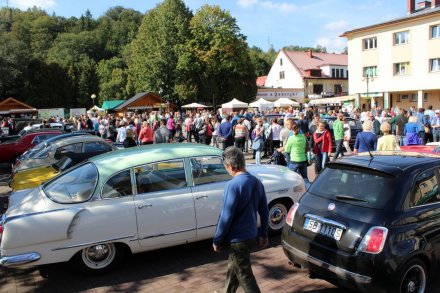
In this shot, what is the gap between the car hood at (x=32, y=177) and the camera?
820cm

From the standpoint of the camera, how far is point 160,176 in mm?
5707

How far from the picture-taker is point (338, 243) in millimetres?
4090

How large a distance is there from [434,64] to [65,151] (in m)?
35.2

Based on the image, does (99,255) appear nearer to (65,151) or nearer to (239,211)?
(239,211)

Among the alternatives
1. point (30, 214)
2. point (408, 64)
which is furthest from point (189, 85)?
point (30, 214)

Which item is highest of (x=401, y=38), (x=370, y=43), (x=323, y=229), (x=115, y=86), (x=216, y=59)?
(x=216, y=59)

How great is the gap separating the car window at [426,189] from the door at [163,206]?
286cm

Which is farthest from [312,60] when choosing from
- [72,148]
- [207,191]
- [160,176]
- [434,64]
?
[160,176]

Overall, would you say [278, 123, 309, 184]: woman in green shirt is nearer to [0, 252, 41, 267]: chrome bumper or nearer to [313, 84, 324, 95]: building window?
[0, 252, 41, 267]: chrome bumper

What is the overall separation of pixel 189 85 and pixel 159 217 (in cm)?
4877

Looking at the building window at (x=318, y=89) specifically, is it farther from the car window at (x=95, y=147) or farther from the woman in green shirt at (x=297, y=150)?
the woman in green shirt at (x=297, y=150)

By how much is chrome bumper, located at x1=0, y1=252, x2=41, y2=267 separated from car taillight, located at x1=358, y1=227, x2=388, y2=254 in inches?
150

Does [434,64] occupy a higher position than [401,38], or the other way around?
[401,38]

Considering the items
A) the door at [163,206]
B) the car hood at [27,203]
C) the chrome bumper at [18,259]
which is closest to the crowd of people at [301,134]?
the door at [163,206]
